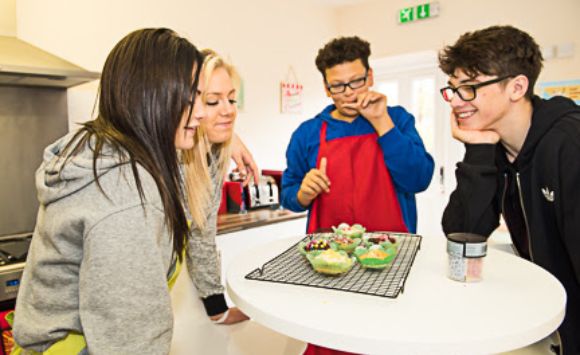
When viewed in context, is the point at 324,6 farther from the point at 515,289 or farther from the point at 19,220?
the point at 515,289

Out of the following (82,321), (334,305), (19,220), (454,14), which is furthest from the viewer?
(454,14)

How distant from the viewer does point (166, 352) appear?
87 centimetres

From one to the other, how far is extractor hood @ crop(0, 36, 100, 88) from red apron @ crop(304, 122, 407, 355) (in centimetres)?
130

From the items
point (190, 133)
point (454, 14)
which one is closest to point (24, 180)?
point (190, 133)

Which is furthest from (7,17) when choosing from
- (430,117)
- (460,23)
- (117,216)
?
(430,117)

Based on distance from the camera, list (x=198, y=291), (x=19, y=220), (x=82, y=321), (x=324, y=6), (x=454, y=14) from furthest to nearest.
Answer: (x=324, y=6), (x=454, y=14), (x=19, y=220), (x=198, y=291), (x=82, y=321)

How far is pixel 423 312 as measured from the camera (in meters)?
0.94

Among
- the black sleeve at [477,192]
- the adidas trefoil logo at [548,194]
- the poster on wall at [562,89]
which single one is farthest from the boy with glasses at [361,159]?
the poster on wall at [562,89]

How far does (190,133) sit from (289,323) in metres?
0.51

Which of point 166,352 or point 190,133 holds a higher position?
point 190,133

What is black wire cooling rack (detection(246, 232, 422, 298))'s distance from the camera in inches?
41.4

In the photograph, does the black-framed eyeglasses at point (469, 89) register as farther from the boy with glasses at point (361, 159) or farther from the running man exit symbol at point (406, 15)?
the running man exit symbol at point (406, 15)

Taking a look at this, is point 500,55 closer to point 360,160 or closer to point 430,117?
point 360,160

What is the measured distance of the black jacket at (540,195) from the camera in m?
1.28
